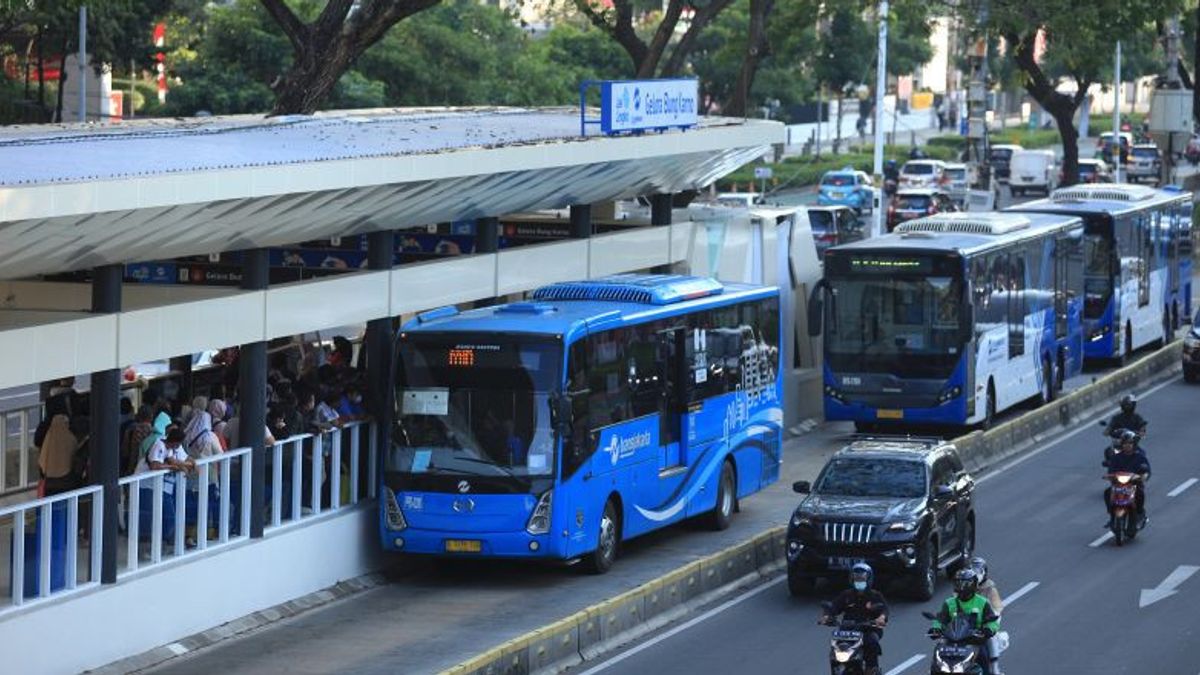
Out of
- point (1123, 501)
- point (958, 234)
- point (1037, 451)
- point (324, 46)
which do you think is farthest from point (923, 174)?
point (1123, 501)

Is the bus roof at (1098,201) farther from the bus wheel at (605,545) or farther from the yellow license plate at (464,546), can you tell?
the yellow license plate at (464,546)

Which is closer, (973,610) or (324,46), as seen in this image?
(973,610)

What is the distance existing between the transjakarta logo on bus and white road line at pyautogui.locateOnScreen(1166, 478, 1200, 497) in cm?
940

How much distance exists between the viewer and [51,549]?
64.7 feet

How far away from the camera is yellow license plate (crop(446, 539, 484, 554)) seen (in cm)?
2398

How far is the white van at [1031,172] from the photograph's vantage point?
93.5 m

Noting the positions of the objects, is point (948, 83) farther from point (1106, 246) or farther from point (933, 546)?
point (933, 546)

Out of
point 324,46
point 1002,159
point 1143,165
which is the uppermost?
point 324,46

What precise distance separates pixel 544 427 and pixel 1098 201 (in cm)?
2553

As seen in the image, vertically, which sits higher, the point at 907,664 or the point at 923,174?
the point at 923,174

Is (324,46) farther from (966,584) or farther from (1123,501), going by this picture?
(966,584)

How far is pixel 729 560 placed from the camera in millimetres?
25078

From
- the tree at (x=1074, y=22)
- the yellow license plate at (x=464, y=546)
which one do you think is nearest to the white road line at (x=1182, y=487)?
the yellow license plate at (x=464, y=546)

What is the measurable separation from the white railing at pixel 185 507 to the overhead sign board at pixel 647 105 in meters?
7.74
